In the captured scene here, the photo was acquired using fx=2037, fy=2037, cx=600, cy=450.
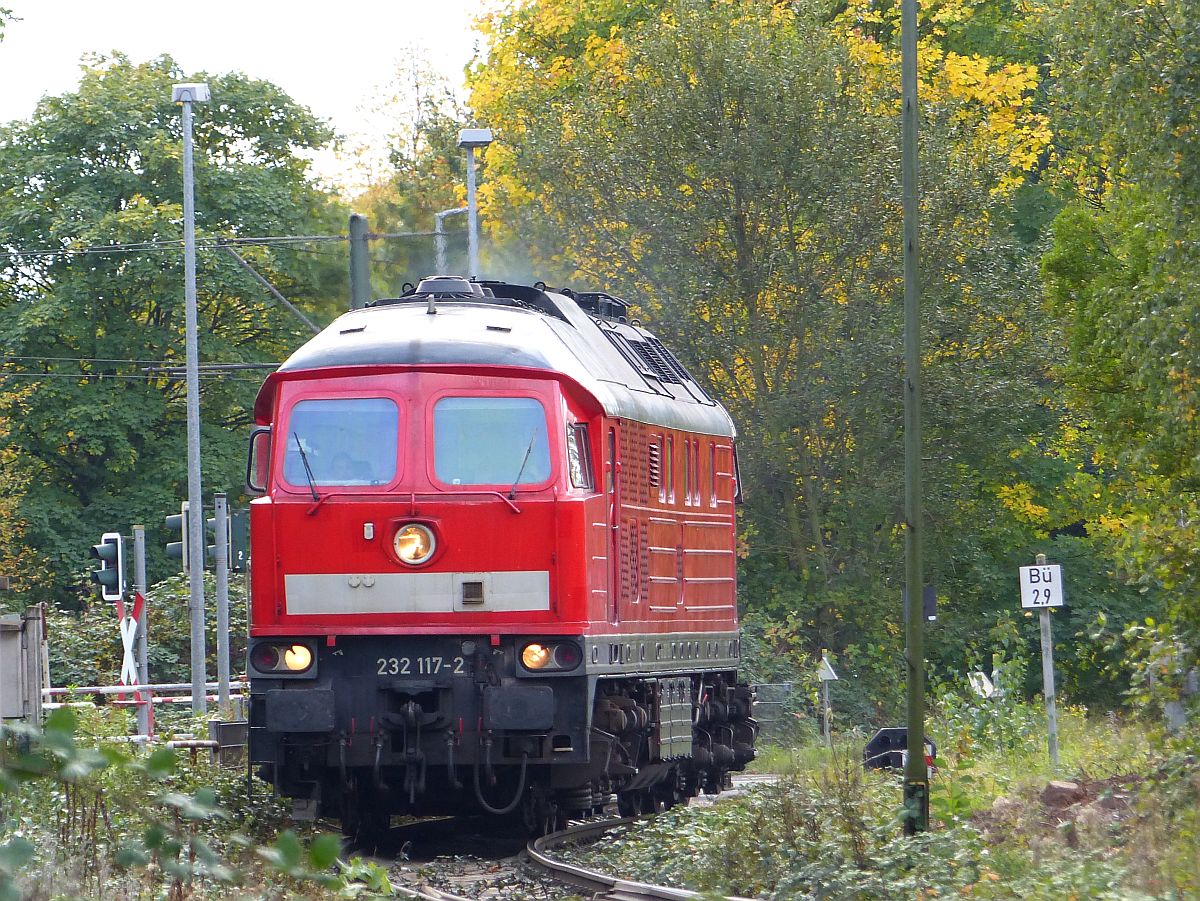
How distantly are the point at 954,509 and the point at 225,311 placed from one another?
2143cm

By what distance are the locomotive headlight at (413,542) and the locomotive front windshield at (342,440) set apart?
17.5 inches

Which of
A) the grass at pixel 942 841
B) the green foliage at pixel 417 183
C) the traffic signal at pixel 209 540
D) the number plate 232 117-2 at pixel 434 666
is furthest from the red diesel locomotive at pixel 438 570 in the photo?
the green foliage at pixel 417 183

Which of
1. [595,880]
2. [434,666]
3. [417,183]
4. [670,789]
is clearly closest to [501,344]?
[434,666]

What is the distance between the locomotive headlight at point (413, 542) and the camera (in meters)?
14.0

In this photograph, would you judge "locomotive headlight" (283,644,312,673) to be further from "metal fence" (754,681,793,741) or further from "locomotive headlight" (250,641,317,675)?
"metal fence" (754,681,793,741)

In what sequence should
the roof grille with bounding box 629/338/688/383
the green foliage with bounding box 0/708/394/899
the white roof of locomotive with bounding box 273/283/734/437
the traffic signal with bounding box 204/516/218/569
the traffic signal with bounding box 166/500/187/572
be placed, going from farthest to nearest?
the traffic signal with bounding box 166/500/187/572 → the traffic signal with bounding box 204/516/218/569 → the roof grille with bounding box 629/338/688/383 → the white roof of locomotive with bounding box 273/283/734/437 → the green foliage with bounding box 0/708/394/899

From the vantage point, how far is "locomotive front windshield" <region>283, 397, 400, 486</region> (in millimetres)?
14211

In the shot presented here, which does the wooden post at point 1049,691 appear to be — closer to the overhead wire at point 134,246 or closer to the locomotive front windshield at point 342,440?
the locomotive front windshield at point 342,440

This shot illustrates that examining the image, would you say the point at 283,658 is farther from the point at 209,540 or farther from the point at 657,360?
the point at 209,540

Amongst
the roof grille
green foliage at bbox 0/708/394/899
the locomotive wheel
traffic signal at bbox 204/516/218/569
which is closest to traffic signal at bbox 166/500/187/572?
traffic signal at bbox 204/516/218/569

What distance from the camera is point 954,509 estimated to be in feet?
102

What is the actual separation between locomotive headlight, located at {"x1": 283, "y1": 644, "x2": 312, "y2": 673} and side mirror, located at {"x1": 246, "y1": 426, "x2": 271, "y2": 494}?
1.28 m

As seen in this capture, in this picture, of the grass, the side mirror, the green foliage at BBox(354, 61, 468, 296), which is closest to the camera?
the grass

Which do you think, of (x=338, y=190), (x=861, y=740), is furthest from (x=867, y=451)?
(x=338, y=190)
